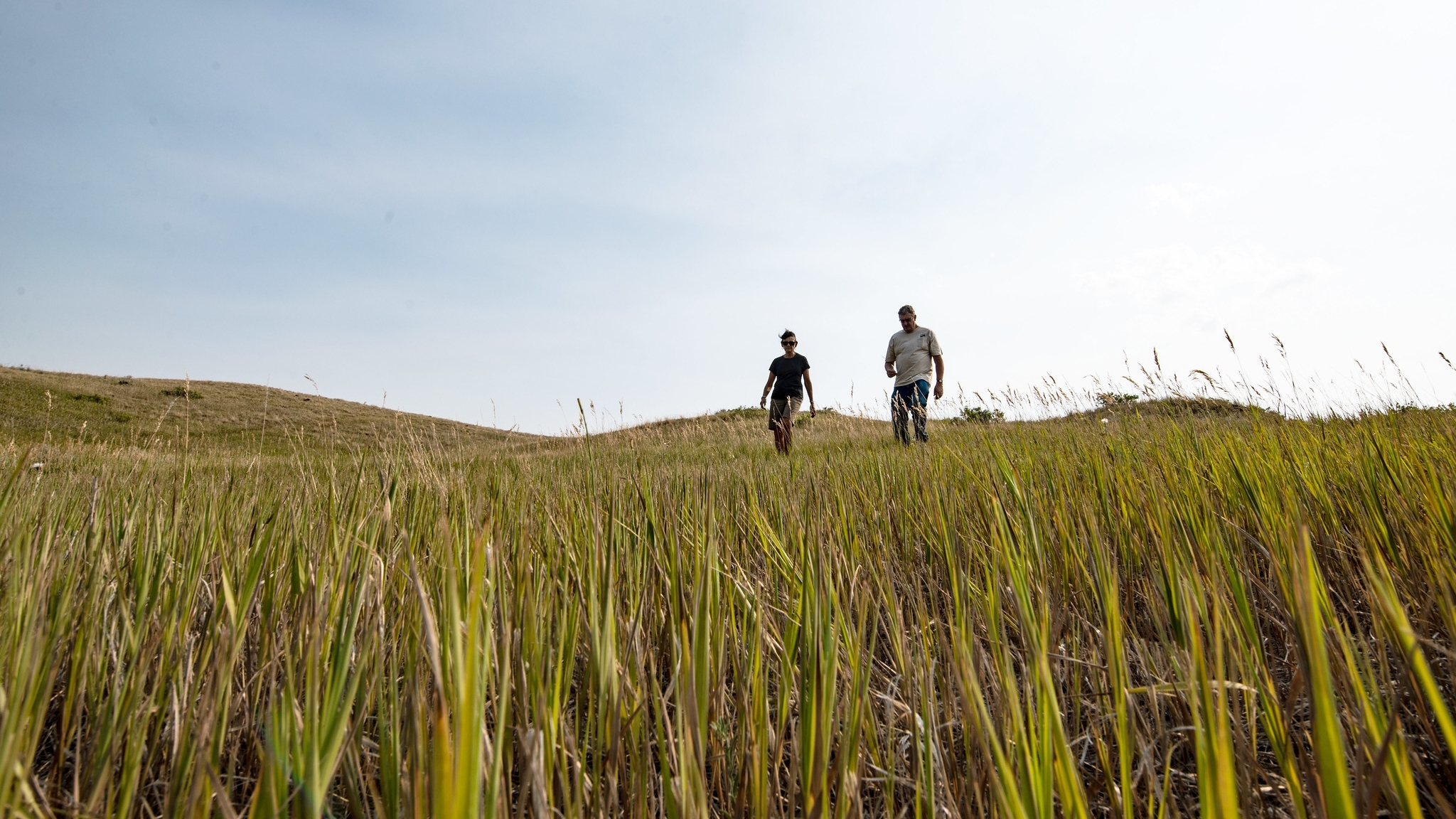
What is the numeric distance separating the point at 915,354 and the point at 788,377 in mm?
1715

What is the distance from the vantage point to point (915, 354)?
7.46m

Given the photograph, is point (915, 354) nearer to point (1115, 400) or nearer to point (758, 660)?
point (1115, 400)

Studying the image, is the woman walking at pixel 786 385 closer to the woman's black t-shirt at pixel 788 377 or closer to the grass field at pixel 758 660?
the woman's black t-shirt at pixel 788 377

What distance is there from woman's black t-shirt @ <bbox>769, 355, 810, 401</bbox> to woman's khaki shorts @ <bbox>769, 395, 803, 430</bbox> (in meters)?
0.04

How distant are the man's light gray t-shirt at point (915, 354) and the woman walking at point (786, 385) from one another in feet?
4.04

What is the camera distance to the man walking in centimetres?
718

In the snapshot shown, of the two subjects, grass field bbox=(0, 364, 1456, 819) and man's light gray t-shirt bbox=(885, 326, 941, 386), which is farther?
man's light gray t-shirt bbox=(885, 326, 941, 386)

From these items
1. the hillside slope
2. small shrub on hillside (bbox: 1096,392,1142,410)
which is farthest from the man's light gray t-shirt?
the hillside slope

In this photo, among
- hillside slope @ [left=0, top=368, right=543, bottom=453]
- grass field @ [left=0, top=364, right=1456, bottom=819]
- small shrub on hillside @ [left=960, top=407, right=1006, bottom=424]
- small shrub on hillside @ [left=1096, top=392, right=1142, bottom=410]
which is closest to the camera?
grass field @ [left=0, top=364, right=1456, bottom=819]

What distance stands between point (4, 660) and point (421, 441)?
261 centimetres

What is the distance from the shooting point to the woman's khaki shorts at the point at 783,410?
8133 millimetres

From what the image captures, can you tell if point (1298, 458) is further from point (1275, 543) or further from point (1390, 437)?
point (1275, 543)

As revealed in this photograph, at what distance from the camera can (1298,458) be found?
2219 mm

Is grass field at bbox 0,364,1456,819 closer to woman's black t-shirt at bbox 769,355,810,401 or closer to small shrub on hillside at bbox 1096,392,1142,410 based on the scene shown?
small shrub on hillside at bbox 1096,392,1142,410
